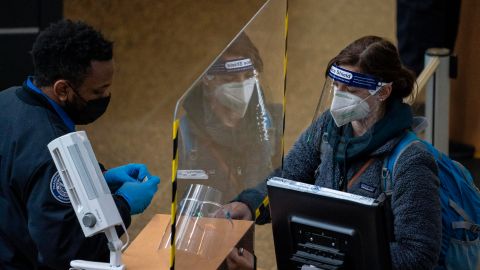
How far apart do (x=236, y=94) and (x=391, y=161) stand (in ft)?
1.80

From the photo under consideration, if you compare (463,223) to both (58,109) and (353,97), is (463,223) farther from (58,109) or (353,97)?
(58,109)

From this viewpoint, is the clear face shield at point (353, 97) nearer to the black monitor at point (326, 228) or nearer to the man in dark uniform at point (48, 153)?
the black monitor at point (326, 228)

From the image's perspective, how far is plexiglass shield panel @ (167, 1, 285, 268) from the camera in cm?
263

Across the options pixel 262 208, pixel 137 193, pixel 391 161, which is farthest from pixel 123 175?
pixel 391 161

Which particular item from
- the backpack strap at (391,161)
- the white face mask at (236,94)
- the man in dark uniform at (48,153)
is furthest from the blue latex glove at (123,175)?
the backpack strap at (391,161)

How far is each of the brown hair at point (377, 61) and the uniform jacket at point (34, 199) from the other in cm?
95

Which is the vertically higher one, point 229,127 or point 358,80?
point 358,80

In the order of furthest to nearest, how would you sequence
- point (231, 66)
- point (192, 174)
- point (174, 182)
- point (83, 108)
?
point (83, 108), point (231, 66), point (192, 174), point (174, 182)

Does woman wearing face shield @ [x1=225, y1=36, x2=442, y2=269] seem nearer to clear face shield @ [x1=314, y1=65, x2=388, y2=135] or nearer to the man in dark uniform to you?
clear face shield @ [x1=314, y1=65, x2=388, y2=135]

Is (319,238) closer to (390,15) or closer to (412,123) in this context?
(412,123)

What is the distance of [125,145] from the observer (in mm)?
6625

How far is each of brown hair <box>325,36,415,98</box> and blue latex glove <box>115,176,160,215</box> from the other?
0.82 m

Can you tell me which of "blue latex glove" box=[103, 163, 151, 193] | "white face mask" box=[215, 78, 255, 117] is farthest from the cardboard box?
"white face mask" box=[215, 78, 255, 117]

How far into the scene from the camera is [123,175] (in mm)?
3535
